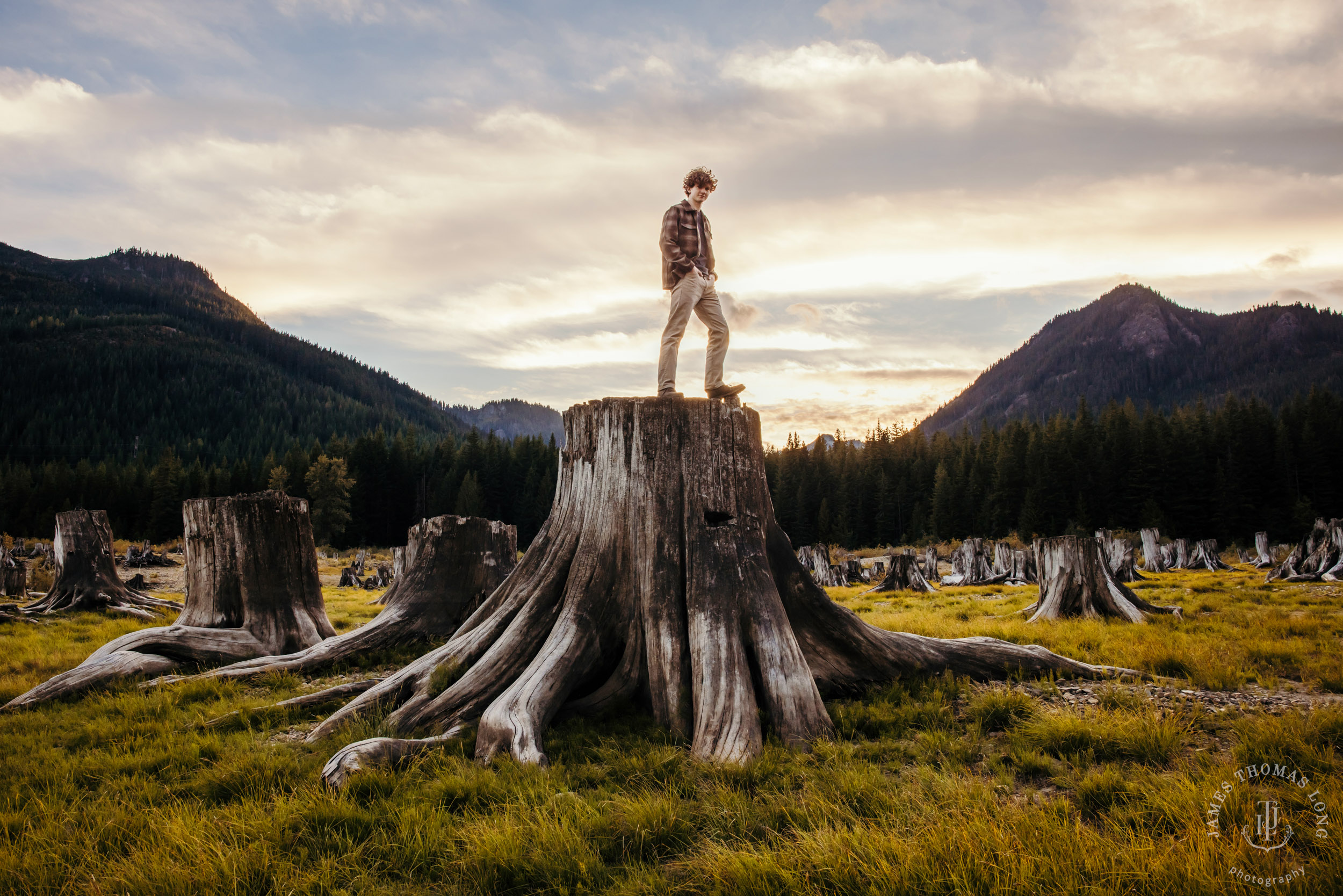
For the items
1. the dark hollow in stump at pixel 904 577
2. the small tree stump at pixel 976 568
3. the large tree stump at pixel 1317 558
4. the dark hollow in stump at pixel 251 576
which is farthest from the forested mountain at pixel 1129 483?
the dark hollow in stump at pixel 251 576

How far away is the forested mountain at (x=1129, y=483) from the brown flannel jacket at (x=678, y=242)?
69.4 metres

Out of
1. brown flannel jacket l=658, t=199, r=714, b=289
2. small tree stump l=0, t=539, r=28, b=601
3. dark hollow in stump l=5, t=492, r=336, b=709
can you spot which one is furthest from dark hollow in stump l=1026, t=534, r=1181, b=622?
small tree stump l=0, t=539, r=28, b=601

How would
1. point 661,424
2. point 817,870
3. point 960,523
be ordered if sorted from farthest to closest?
point 960,523, point 661,424, point 817,870

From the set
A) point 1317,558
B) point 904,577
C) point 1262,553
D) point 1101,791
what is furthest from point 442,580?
point 1262,553

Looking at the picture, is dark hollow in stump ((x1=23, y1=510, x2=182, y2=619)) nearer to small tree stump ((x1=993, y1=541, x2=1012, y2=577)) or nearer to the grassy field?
the grassy field

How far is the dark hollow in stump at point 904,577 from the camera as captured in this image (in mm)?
19328

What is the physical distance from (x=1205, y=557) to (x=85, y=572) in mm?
37194

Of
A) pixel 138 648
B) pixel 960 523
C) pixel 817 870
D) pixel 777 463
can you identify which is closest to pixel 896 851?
pixel 817 870

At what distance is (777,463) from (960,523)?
95.9 ft

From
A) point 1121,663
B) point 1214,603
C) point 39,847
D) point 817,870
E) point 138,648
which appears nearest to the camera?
point 817,870

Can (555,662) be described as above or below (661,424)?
below

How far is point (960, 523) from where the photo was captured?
251 feet

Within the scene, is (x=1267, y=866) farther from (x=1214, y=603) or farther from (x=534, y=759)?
(x=1214, y=603)

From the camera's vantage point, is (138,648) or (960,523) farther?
(960,523)
